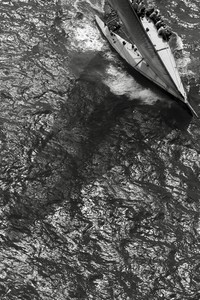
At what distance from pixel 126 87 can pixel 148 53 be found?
2.94 metres

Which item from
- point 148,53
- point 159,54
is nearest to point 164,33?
point 159,54

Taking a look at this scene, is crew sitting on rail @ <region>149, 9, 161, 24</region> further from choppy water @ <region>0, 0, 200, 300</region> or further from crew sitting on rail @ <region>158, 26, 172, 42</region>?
choppy water @ <region>0, 0, 200, 300</region>

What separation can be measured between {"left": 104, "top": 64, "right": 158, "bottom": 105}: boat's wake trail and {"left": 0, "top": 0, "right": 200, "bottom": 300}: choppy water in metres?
0.08

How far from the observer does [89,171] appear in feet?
86.5

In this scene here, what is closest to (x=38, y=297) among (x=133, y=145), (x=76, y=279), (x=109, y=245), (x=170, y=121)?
(x=76, y=279)

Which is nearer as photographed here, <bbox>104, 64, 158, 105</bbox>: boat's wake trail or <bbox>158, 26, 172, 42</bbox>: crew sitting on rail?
<bbox>104, 64, 158, 105</bbox>: boat's wake trail

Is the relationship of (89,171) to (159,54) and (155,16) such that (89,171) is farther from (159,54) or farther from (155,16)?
(155,16)

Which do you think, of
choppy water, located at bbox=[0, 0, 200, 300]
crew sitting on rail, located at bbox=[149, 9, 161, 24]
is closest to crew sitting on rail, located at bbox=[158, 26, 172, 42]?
crew sitting on rail, located at bbox=[149, 9, 161, 24]

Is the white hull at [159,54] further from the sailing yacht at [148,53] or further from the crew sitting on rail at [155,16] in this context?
the crew sitting on rail at [155,16]

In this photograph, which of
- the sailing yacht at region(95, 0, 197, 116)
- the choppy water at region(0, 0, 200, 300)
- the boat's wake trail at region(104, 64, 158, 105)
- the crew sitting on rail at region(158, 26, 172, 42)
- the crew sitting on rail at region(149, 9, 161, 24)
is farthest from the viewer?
the crew sitting on rail at region(149, 9, 161, 24)

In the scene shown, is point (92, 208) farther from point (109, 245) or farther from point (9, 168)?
point (9, 168)

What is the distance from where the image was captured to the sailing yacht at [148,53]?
97.8 feet

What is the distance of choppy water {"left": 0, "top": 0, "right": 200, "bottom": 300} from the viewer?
22047mm

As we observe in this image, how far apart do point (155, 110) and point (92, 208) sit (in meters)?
9.35
